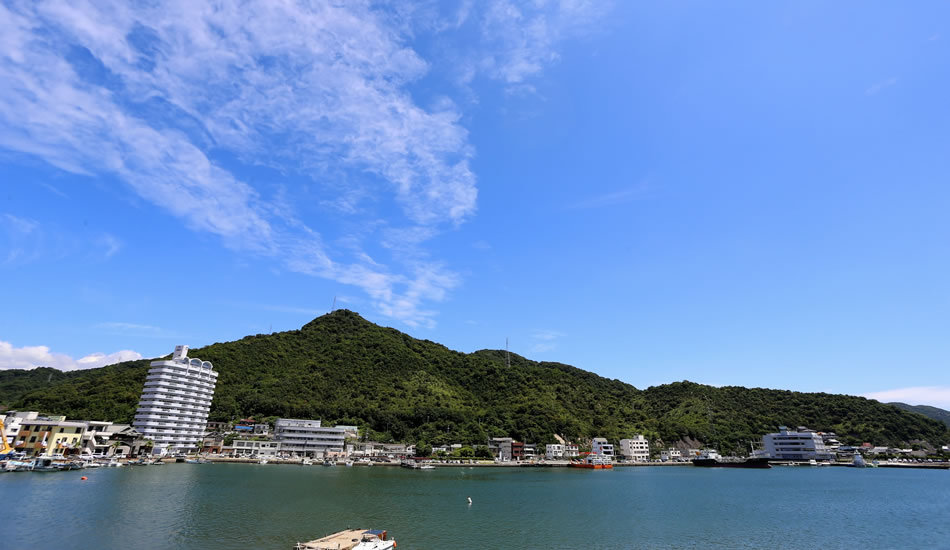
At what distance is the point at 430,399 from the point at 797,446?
110286 millimetres

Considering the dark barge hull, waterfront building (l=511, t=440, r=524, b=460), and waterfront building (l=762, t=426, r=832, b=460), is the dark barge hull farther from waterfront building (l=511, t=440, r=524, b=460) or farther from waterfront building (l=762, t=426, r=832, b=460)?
waterfront building (l=511, t=440, r=524, b=460)

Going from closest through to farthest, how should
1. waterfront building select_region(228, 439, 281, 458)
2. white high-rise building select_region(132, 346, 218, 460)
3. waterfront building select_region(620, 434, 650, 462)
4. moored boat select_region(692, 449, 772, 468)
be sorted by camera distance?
white high-rise building select_region(132, 346, 218, 460) < waterfront building select_region(228, 439, 281, 458) < moored boat select_region(692, 449, 772, 468) < waterfront building select_region(620, 434, 650, 462)

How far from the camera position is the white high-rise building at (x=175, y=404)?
9306 centimetres

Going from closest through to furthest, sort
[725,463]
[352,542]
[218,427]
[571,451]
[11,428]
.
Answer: [352,542] < [11,428] < [218,427] < [725,463] < [571,451]

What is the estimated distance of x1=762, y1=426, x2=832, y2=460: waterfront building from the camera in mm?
131250

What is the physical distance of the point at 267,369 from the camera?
146625 mm

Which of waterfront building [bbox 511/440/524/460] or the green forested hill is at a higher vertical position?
the green forested hill

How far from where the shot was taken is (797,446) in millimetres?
133250

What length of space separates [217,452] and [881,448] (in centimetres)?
18508

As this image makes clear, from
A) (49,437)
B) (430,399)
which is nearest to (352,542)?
(49,437)

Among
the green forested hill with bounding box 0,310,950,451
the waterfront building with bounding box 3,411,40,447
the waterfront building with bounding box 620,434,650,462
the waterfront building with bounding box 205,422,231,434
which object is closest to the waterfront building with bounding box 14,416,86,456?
the waterfront building with bounding box 3,411,40,447

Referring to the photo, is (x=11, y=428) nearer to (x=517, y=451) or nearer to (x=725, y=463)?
(x=517, y=451)

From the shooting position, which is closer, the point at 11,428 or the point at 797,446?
the point at 11,428

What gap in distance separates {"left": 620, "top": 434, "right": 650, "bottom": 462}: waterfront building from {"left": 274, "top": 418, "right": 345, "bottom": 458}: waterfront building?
83237mm
